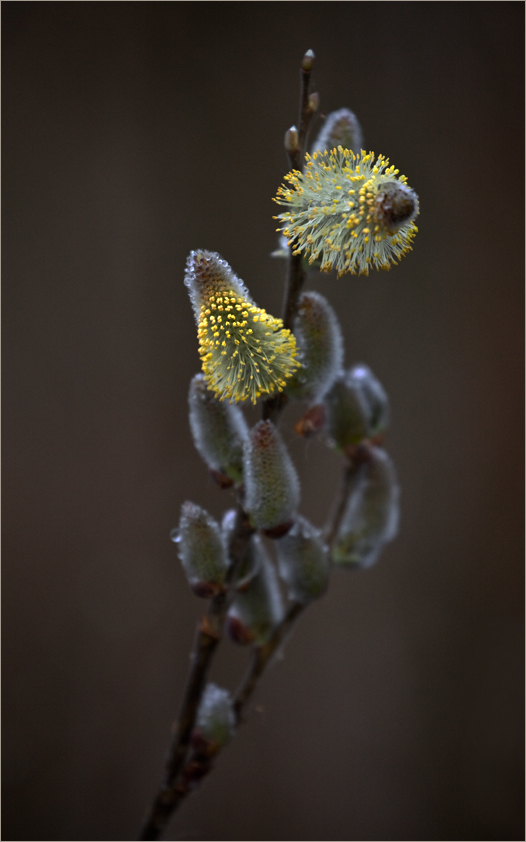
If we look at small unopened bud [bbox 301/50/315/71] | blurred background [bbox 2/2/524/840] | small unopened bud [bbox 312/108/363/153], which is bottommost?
blurred background [bbox 2/2/524/840]

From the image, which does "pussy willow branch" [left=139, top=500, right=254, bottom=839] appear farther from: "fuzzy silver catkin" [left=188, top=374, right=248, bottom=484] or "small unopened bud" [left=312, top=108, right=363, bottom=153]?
"small unopened bud" [left=312, top=108, right=363, bottom=153]

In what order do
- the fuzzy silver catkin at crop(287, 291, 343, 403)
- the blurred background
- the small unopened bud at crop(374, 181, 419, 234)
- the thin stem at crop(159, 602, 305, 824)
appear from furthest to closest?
1. the blurred background
2. the thin stem at crop(159, 602, 305, 824)
3. the fuzzy silver catkin at crop(287, 291, 343, 403)
4. the small unopened bud at crop(374, 181, 419, 234)

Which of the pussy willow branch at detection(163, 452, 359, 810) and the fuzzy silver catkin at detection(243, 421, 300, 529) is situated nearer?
the fuzzy silver catkin at detection(243, 421, 300, 529)

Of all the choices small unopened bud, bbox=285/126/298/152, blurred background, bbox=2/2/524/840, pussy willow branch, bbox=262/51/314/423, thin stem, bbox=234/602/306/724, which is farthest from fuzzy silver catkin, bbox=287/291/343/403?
blurred background, bbox=2/2/524/840

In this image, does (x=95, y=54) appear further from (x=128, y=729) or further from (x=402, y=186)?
(x=128, y=729)

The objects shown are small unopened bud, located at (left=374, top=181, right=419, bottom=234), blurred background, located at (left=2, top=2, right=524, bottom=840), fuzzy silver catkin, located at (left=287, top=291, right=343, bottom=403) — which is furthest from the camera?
blurred background, located at (left=2, top=2, right=524, bottom=840)

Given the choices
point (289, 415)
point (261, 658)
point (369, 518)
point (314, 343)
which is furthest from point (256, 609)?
point (289, 415)

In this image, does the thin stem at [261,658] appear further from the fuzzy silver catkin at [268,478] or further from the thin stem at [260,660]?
the fuzzy silver catkin at [268,478]
